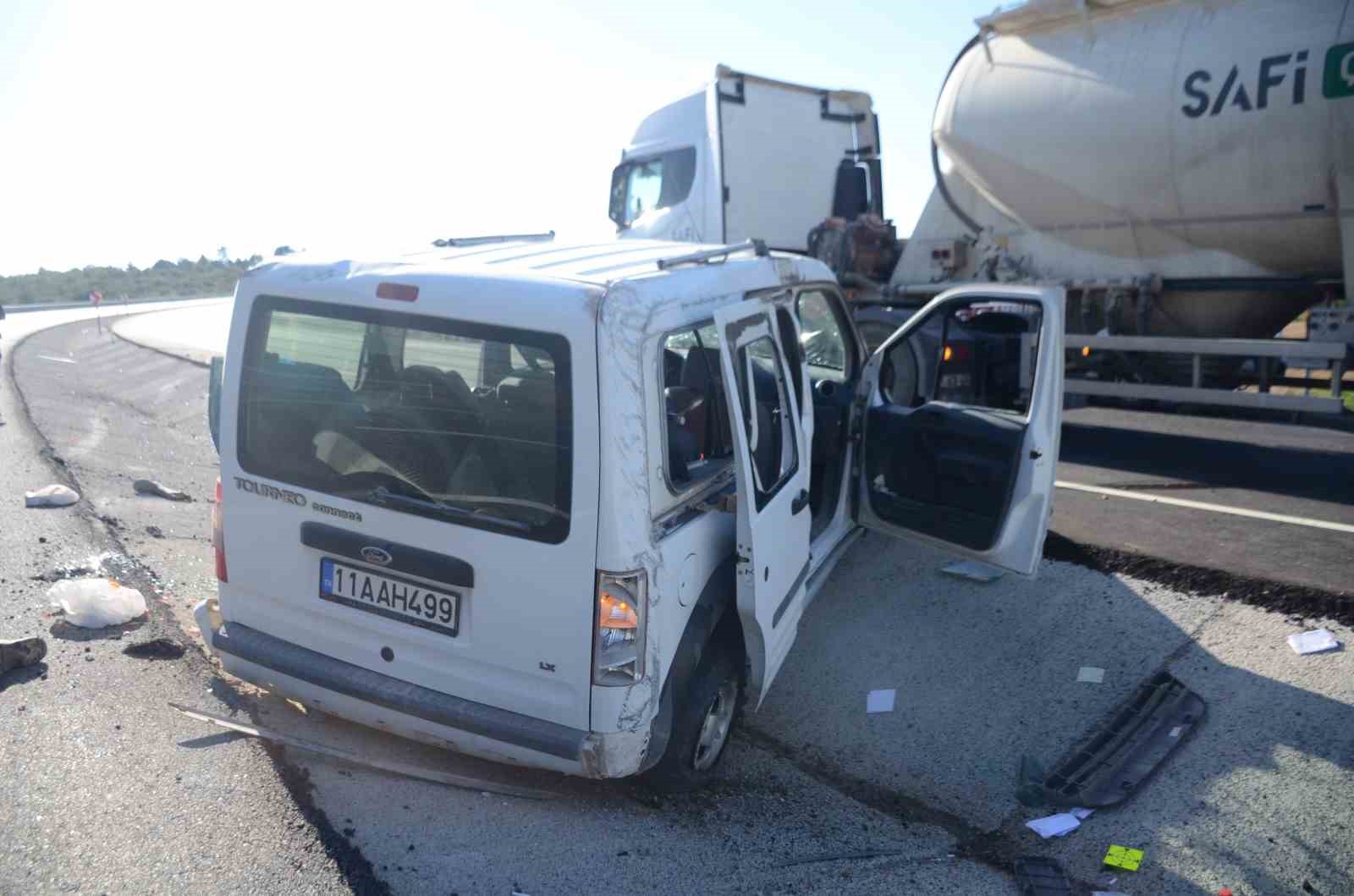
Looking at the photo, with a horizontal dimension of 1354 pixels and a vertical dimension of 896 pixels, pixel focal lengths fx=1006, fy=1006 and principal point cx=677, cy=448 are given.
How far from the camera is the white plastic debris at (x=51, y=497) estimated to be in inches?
268

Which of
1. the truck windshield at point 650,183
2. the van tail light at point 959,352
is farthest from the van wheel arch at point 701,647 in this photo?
the truck windshield at point 650,183

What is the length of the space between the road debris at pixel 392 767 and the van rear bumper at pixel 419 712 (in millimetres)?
216

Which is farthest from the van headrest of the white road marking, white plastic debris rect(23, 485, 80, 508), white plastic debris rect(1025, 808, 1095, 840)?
white plastic debris rect(23, 485, 80, 508)

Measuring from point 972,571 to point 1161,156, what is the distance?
5086 millimetres

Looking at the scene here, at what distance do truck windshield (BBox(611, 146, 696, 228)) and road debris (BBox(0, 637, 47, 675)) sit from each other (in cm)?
959

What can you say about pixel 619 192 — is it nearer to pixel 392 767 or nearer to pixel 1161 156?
pixel 1161 156

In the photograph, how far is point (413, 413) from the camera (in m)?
3.47

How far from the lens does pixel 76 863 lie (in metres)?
3.11

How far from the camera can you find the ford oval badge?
3389mm

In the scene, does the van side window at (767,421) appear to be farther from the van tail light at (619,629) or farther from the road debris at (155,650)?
the road debris at (155,650)

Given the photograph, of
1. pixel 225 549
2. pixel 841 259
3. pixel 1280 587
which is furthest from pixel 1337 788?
pixel 841 259

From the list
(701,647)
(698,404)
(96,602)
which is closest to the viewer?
(701,647)

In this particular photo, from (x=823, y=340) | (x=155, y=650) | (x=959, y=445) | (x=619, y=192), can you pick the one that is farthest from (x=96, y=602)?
(x=619, y=192)

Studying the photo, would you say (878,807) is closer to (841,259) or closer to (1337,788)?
(1337,788)
